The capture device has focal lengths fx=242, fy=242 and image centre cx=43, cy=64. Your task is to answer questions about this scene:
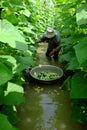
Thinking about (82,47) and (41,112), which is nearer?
(82,47)

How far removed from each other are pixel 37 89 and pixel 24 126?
1.26m

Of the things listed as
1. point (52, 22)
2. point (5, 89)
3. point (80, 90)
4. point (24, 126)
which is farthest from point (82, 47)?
point (52, 22)

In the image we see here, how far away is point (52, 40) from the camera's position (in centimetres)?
625

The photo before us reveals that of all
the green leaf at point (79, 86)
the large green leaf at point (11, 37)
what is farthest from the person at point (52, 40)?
the large green leaf at point (11, 37)

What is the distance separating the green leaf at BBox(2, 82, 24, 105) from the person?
3556mm

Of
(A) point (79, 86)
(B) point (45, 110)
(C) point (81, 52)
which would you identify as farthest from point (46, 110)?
(C) point (81, 52)

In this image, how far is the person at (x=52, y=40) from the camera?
6.15 metres

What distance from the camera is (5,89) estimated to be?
2533mm

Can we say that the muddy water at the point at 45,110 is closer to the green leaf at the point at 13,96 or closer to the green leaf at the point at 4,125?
the green leaf at the point at 13,96

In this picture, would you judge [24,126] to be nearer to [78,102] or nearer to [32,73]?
[78,102]

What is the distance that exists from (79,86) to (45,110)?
147cm

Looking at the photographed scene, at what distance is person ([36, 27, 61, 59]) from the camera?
6.15 metres

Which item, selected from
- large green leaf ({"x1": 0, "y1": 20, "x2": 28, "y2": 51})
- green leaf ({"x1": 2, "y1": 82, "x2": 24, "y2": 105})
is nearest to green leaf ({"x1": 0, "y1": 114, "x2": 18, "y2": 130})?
green leaf ({"x1": 2, "y1": 82, "x2": 24, "y2": 105})

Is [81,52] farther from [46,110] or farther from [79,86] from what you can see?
[46,110]
